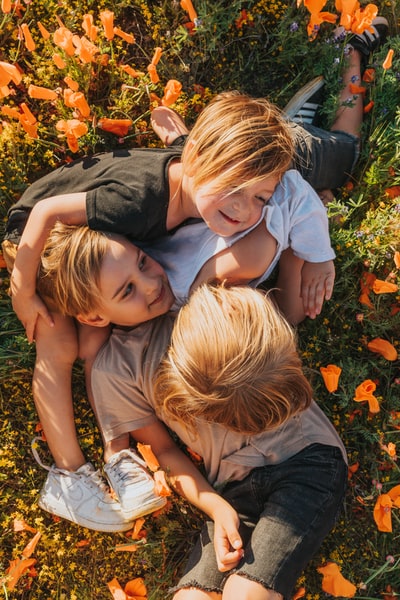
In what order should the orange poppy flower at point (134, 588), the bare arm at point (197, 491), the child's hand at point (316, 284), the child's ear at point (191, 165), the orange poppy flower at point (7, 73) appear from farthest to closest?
1. the orange poppy flower at point (134, 588)
2. the child's hand at point (316, 284)
3. the bare arm at point (197, 491)
4. the child's ear at point (191, 165)
5. the orange poppy flower at point (7, 73)

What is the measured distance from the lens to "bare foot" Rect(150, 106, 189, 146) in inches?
128

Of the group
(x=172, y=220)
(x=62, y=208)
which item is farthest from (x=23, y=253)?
(x=172, y=220)

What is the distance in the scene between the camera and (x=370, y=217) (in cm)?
331

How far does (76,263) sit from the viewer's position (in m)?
2.79

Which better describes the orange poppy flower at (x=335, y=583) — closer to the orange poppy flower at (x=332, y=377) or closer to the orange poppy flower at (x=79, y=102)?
the orange poppy flower at (x=332, y=377)

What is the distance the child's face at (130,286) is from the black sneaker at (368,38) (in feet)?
5.73

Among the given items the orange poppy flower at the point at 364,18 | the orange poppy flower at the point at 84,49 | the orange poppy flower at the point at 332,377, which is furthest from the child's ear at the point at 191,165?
the orange poppy flower at the point at 332,377

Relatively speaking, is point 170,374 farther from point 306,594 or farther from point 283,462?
point 306,594

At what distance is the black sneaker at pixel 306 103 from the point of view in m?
3.36

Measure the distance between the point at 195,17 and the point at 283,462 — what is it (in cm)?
243

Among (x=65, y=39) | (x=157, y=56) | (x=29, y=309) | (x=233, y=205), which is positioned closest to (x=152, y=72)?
(x=157, y=56)

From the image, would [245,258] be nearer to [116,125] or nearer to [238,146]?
[238,146]

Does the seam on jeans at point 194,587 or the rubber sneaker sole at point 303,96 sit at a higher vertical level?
the rubber sneaker sole at point 303,96

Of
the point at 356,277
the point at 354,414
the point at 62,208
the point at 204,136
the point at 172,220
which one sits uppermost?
the point at 204,136
